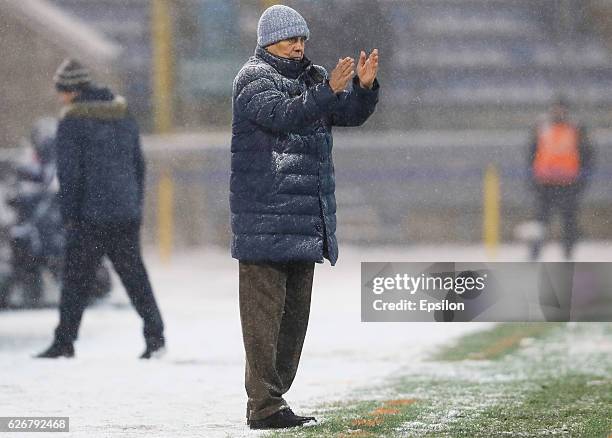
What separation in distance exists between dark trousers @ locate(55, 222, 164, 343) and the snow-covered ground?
66 mm

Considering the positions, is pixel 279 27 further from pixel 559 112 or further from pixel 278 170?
pixel 559 112

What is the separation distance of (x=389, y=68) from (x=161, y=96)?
0.95 meters

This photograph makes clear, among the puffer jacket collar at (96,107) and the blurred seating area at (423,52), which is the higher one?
the blurred seating area at (423,52)

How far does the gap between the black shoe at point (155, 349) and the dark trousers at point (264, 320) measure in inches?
51.1

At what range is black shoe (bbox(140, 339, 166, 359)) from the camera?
6.54 meters

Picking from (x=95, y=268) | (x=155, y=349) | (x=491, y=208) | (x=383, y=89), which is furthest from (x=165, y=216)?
(x=491, y=208)

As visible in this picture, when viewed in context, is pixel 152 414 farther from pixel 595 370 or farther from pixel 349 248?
pixel 595 370

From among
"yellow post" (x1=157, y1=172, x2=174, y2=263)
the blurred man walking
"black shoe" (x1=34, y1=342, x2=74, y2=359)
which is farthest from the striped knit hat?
"black shoe" (x1=34, y1=342, x2=74, y2=359)

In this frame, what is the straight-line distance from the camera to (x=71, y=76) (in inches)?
254

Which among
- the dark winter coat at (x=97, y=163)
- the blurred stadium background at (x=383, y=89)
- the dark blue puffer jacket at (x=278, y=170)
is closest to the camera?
the dark blue puffer jacket at (x=278, y=170)

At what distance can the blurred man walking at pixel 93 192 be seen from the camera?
6.41 m

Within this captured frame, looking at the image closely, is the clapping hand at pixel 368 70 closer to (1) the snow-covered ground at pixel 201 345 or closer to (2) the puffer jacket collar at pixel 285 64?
(2) the puffer jacket collar at pixel 285 64

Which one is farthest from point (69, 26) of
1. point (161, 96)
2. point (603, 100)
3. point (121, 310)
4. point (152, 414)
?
point (603, 100)

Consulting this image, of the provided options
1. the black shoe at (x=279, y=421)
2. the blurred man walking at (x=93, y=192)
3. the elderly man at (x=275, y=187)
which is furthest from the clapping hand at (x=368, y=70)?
the blurred man walking at (x=93, y=192)
